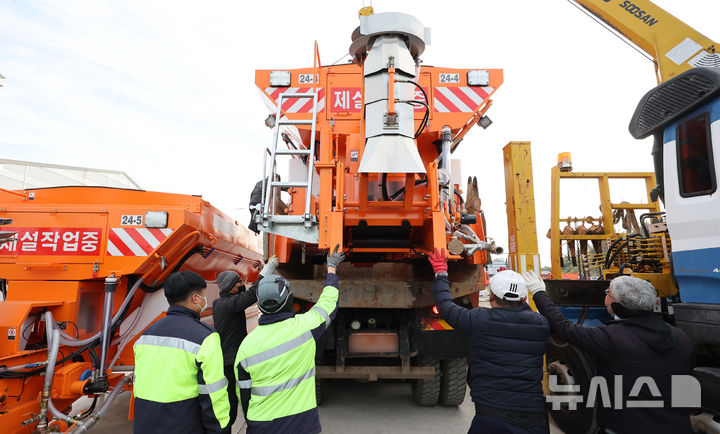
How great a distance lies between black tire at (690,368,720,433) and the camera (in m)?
2.13

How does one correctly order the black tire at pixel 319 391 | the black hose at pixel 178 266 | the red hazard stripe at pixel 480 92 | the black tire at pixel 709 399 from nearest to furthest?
the black tire at pixel 709 399
the black hose at pixel 178 266
the black tire at pixel 319 391
the red hazard stripe at pixel 480 92

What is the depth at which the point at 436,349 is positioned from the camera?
3.24m

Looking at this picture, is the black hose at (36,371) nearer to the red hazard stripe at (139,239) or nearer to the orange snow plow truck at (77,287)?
the orange snow plow truck at (77,287)

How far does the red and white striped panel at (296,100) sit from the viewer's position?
4145 mm

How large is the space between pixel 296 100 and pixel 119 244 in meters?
2.28

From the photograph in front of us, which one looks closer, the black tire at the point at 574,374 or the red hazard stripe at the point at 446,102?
the black tire at the point at 574,374

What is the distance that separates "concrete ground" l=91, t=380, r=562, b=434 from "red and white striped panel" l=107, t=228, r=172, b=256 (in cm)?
169

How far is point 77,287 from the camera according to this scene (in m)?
3.22

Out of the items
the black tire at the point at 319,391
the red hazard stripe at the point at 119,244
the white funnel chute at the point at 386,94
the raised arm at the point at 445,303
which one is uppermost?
the white funnel chute at the point at 386,94

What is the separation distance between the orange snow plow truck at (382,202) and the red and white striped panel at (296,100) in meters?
0.01

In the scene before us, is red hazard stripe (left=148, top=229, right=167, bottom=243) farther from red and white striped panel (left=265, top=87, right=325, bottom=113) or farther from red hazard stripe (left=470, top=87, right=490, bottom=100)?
red hazard stripe (left=470, top=87, right=490, bottom=100)

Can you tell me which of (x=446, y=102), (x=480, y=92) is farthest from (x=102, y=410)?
(x=480, y=92)

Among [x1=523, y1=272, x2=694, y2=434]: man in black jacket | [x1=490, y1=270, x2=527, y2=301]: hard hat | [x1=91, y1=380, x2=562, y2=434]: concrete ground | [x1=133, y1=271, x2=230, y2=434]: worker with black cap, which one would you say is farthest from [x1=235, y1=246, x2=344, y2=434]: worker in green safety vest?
[x1=91, y1=380, x2=562, y2=434]: concrete ground

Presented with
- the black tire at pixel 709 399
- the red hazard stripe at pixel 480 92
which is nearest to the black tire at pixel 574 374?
the black tire at pixel 709 399
